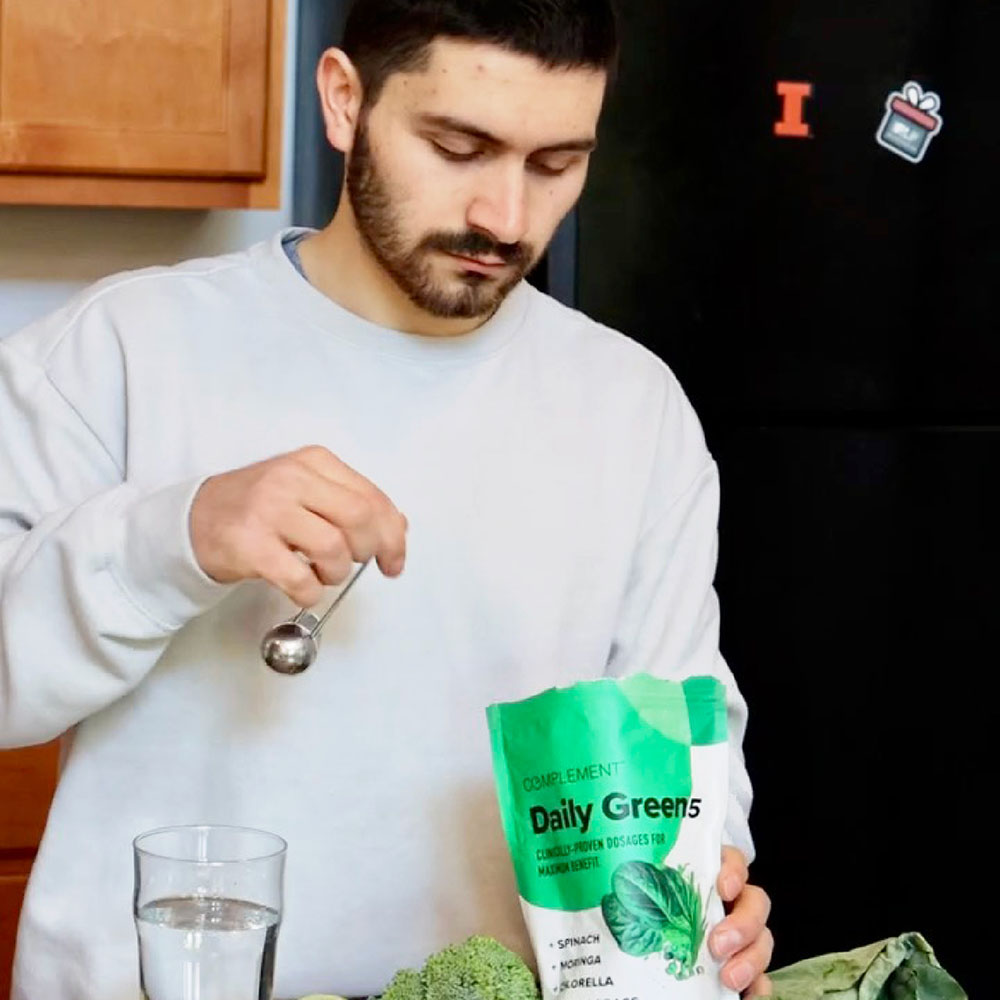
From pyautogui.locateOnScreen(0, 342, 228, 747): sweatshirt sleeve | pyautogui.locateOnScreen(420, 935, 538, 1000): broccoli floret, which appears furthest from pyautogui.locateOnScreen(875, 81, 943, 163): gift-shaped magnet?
pyautogui.locateOnScreen(420, 935, 538, 1000): broccoli floret

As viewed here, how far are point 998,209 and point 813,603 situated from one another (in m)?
0.58

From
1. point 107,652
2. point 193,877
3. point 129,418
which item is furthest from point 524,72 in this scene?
point 193,877

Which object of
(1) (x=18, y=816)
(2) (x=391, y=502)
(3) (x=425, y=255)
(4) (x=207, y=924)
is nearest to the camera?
(4) (x=207, y=924)

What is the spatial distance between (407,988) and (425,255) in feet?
1.71

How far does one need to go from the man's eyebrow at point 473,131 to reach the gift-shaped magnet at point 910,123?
49.2 inches

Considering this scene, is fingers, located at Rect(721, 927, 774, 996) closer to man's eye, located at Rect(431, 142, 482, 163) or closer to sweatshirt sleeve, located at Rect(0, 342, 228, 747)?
sweatshirt sleeve, located at Rect(0, 342, 228, 747)

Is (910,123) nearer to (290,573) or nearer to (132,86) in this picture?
(132,86)

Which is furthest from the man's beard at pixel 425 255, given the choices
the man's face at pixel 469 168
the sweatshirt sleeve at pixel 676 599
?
the sweatshirt sleeve at pixel 676 599

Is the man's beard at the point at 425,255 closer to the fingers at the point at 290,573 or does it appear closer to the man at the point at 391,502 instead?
the man at the point at 391,502

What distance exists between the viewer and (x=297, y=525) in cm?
104

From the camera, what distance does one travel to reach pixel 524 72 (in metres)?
1.24

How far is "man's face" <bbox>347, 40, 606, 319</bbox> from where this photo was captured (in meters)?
1.24

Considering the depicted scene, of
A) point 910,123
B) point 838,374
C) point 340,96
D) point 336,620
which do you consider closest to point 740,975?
point 336,620

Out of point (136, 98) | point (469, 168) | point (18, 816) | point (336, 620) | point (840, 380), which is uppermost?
point (136, 98)
